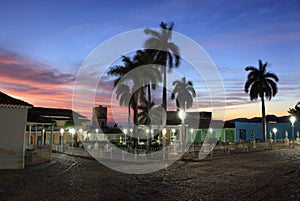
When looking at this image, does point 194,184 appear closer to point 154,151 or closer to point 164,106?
point 154,151

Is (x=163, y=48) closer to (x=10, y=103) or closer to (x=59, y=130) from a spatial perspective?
(x=10, y=103)

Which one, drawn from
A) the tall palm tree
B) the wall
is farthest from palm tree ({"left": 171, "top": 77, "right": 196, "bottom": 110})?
the tall palm tree

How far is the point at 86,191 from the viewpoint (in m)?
8.39

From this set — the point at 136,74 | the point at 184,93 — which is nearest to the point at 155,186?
the point at 136,74

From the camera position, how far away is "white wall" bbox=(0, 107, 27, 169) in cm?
1365

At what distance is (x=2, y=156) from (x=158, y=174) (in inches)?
324

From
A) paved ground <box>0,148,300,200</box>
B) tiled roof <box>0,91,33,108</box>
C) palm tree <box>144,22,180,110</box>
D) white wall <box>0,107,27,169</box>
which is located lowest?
paved ground <box>0,148,300,200</box>

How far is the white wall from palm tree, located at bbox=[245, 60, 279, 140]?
109 feet

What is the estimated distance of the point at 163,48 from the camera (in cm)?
2481

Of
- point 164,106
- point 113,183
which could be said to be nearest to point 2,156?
Answer: point 113,183

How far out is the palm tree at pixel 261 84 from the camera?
38.5 metres

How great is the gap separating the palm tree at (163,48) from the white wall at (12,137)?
13490mm

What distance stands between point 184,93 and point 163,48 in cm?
2411

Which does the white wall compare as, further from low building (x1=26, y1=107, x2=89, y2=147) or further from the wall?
the wall
